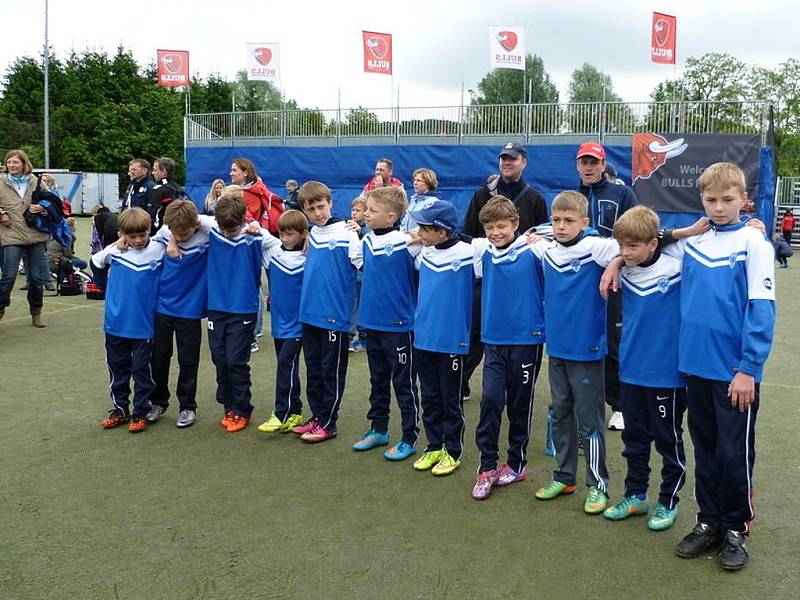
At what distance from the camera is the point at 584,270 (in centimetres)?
369

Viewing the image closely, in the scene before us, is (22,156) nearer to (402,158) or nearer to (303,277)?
(303,277)

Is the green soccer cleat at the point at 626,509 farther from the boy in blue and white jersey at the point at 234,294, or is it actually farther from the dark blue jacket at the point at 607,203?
the boy in blue and white jersey at the point at 234,294

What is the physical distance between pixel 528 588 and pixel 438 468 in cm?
133

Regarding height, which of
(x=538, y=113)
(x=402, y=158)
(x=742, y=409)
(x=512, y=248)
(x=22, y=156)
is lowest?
(x=742, y=409)

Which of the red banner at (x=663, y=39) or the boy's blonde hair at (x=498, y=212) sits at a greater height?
the red banner at (x=663, y=39)

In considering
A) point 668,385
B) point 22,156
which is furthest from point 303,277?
point 22,156

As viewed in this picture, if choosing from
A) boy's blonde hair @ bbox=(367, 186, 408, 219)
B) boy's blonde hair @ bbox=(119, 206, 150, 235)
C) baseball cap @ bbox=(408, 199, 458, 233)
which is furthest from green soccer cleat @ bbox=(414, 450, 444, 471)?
boy's blonde hair @ bbox=(119, 206, 150, 235)

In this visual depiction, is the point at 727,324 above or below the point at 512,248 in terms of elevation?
below

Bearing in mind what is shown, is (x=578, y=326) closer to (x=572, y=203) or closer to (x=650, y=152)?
(x=572, y=203)

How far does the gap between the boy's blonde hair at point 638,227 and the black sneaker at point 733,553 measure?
1.33 m

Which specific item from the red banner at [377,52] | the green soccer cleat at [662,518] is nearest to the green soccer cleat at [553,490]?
the green soccer cleat at [662,518]

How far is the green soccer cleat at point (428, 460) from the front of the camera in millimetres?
4309

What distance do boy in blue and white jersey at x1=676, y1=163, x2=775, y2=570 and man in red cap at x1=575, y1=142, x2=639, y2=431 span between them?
165 centimetres

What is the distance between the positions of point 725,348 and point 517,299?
1.12 meters
